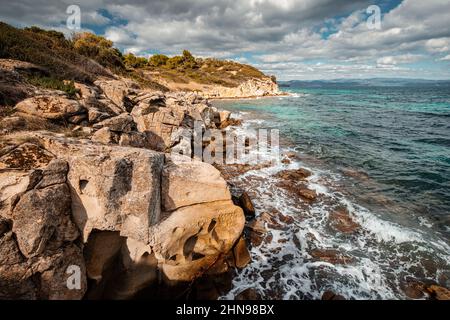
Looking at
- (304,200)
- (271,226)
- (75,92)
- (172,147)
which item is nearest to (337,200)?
(304,200)

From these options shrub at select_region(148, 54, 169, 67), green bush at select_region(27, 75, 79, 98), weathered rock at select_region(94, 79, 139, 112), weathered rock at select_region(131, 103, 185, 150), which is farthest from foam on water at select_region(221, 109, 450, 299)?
shrub at select_region(148, 54, 169, 67)

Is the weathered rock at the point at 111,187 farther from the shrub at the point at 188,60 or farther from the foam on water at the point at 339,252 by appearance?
the shrub at the point at 188,60

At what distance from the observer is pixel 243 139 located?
2366cm

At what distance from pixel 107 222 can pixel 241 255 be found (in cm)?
460

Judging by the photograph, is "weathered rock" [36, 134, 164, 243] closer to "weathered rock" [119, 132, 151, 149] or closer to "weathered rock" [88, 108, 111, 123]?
A: "weathered rock" [119, 132, 151, 149]

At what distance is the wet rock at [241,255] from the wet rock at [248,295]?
3.38 feet

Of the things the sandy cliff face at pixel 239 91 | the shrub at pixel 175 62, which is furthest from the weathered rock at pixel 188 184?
the shrub at pixel 175 62

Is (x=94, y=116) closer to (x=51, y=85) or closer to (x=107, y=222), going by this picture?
(x=51, y=85)

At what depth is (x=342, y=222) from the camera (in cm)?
1082

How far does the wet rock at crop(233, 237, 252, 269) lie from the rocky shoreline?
0.04 m

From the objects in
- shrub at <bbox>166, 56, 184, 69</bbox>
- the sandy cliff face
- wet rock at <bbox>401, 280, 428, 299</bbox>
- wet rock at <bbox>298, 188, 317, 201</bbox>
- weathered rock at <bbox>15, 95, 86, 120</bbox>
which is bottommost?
wet rock at <bbox>401, 280, 428, 299</bbox>

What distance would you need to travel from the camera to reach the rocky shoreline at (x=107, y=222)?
214 inches

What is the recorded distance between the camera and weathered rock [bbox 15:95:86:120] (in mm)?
9742
